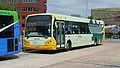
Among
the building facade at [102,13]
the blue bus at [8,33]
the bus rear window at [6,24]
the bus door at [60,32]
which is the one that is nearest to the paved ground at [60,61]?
the blue bus at [8,33]

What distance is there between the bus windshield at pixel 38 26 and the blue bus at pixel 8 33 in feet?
9.95

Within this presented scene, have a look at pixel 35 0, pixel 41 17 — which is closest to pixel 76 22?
pixel 41 17

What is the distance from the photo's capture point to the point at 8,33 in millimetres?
13320

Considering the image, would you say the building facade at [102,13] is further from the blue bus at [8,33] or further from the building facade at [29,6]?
the blue bus at [8,33]

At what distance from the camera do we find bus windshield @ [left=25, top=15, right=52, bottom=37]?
16672 mm

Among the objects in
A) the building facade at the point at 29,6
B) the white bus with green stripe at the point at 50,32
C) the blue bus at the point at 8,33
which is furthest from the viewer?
the building facade at the point at 29,6

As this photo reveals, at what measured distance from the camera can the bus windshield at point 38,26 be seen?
16672mm

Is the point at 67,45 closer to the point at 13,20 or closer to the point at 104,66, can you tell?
the point at 13,20

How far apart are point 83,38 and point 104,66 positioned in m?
10.9

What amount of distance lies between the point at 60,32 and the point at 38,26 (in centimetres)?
186

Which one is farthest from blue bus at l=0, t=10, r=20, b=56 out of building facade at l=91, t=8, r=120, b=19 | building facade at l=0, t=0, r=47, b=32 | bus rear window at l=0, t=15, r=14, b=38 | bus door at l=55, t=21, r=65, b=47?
building facade at l=91, t=8, r=120, b=19

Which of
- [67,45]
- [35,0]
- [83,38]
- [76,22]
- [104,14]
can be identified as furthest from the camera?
[104,14]

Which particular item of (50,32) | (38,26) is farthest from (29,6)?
(50,32)

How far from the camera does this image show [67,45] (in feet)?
62.2
